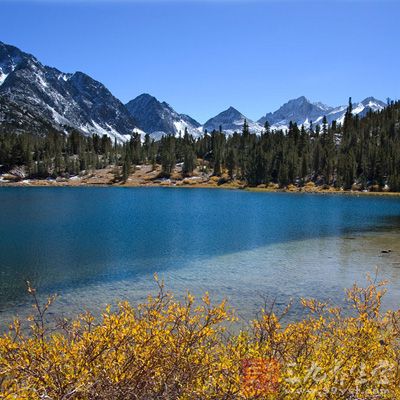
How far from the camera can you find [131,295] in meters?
30.2

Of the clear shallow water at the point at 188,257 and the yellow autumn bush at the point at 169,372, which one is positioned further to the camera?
the clear shallow water at the point at 188,257

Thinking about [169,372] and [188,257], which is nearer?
[169,372]

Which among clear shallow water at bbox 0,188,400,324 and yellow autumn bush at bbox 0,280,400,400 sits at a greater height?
yellow autumn bush at bbox 0,280,400,400

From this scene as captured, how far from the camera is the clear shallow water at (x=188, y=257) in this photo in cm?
3111

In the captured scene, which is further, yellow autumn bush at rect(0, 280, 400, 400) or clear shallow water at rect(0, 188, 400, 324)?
clear shallow water at rect(0, 188, 400, 324)

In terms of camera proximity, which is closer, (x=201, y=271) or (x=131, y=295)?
(x=131, y=295)

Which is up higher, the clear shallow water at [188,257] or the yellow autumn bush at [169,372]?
the yellow autumn bush at [169,372]

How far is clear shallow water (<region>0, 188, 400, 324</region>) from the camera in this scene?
Answer: 31109 mm

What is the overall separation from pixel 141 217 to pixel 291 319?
195 ft

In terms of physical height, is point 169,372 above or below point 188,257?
above

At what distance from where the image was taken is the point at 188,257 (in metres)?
44.9

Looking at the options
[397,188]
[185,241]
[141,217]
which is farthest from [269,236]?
[397,188]

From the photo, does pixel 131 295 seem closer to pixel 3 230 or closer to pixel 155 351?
pixel 155 351

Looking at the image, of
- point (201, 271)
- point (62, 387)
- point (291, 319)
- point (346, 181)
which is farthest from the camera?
point (346, 181)
